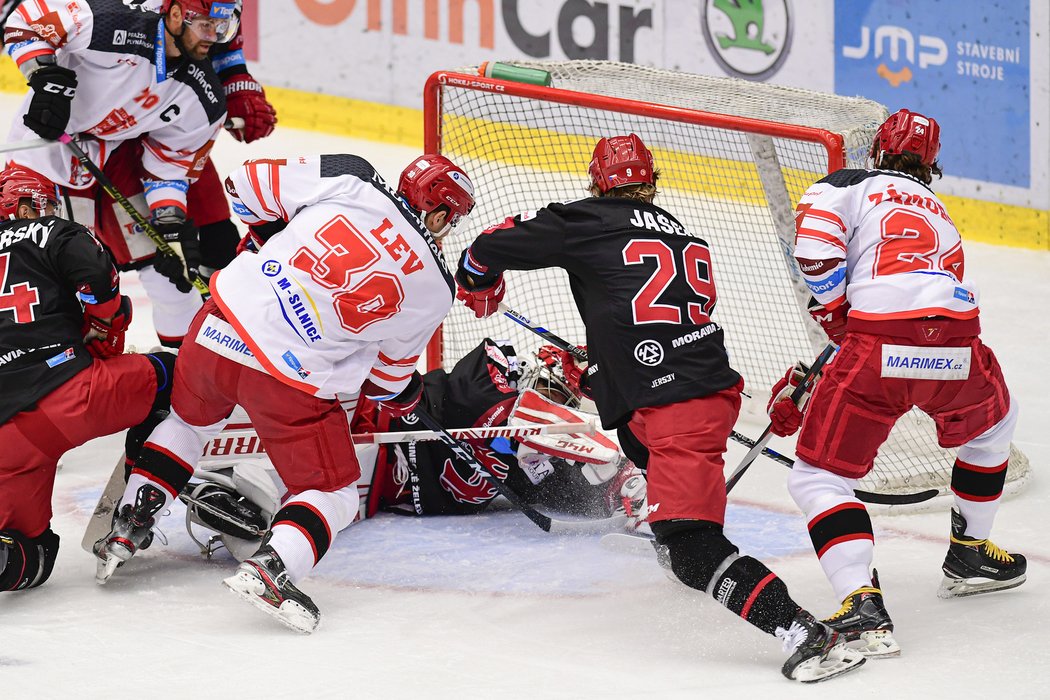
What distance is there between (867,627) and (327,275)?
128 cm

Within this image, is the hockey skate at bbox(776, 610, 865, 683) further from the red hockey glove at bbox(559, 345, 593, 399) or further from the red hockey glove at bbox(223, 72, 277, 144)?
the red hockey glove at bbox(223, 72, 277, 144)

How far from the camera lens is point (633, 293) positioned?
3002 millimetres

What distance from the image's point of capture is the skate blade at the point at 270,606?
9.05ft

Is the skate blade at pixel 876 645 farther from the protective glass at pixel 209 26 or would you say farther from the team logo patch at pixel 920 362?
the protective glass at pixel 209 26

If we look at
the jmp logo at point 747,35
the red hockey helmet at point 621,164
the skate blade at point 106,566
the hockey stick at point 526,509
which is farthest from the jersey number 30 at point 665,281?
the jmp logo at point 747,35

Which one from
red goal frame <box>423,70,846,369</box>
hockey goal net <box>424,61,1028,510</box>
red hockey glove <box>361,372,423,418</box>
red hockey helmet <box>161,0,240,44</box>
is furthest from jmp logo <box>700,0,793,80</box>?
red hockey glove <box>361,372,423,418</box>

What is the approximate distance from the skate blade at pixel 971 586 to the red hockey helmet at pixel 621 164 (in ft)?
3.65

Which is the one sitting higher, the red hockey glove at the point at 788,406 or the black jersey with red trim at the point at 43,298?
the black jersey with red trim at the point at 43,298

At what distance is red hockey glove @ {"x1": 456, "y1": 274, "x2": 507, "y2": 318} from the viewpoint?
3.33 m

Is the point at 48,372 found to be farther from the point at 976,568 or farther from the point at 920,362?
the point at 976,568

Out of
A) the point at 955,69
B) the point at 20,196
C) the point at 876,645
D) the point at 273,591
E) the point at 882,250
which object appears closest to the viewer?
the point at 876,645

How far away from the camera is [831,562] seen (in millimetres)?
2791

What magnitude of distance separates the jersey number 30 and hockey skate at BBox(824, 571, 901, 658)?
0.69m

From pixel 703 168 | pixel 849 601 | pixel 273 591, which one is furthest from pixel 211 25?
pixel 849 601
